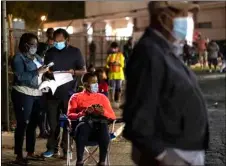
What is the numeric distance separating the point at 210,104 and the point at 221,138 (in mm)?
4776

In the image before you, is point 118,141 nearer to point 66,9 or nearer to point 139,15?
point 139,15

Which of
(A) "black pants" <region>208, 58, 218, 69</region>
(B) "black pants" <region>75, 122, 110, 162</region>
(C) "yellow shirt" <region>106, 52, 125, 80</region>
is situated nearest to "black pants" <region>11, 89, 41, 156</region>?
(B) "black pants" <region>75, 122, 110, 162</region>

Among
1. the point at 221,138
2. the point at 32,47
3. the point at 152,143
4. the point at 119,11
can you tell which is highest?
the point at 119,11

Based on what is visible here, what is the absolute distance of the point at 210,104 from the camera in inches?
529

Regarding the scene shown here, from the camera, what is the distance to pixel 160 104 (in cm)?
310

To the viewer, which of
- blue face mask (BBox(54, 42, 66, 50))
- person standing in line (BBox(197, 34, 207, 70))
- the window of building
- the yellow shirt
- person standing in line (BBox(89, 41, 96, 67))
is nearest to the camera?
blue face mask (BBox(54, 42, 66, 50))

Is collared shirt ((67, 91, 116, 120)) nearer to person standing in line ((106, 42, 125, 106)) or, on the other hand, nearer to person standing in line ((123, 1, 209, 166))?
person standing in line ((123, 1, 209, 166))

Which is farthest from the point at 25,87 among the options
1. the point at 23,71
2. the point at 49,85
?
the point at 49,85

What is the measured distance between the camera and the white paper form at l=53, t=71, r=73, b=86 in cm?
689

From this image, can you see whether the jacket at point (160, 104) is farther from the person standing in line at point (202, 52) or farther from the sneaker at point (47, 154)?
the person standing in line at point (202, 52)

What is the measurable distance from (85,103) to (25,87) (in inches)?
35.5

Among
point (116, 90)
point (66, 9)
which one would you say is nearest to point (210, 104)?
point (116, 90)

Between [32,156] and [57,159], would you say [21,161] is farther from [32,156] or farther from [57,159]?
[57,159]

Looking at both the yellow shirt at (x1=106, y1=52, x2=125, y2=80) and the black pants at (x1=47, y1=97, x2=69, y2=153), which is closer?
the black pants at (x1=47, y1=97, x2=69, y2=153)
